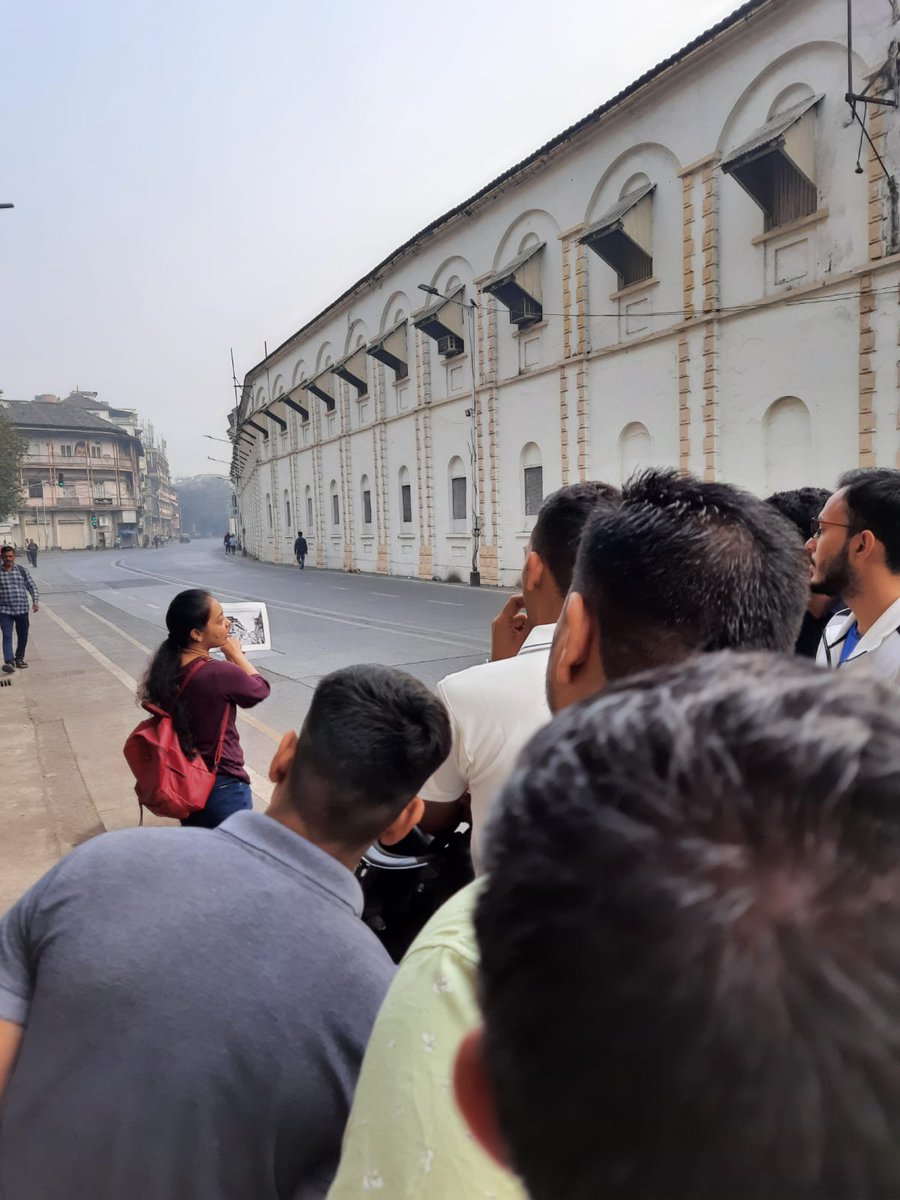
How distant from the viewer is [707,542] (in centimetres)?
124

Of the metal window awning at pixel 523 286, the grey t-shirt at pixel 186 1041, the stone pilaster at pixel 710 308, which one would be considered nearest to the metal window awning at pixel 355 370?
the metal window awning at pixel 523 286

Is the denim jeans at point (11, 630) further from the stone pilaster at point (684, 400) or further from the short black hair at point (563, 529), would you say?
the stone pilaster at point (684, 400)

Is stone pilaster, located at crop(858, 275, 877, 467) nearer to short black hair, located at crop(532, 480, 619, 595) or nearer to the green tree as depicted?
short black hair, located at crop(532, 480, 619, 595)

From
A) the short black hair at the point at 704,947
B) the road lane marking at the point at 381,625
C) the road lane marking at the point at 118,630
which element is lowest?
the road lane marking at the point at 381,625

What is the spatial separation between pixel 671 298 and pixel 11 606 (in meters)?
13.7

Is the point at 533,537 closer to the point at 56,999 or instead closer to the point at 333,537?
the point at 56,999

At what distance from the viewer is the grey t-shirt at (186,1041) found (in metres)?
→ 1.17

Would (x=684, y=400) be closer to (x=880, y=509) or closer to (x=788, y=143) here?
(x=788, y=143)

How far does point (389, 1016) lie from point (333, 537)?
3561 cm

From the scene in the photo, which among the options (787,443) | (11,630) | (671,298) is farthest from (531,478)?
(11,630)

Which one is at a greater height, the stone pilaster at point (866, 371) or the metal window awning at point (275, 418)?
the metal window awning at point (275, 418)

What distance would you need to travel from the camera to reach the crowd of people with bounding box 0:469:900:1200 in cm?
46

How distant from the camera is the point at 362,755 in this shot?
161 cm

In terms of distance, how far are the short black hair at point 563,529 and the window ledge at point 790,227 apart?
1460cm
